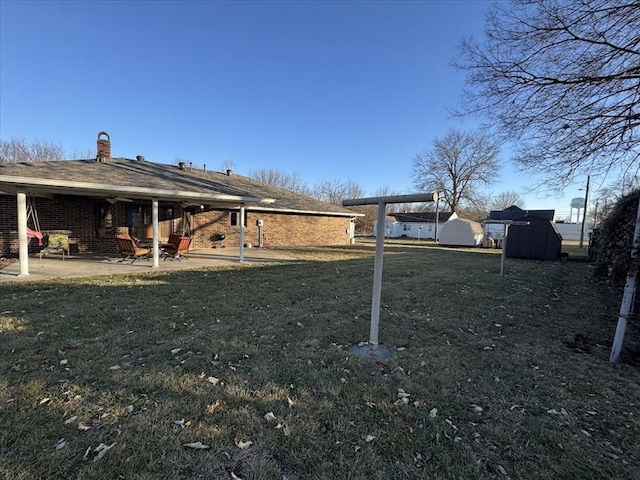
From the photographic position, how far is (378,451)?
2.09 meters

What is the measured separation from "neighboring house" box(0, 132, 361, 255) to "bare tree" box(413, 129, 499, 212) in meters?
23.2

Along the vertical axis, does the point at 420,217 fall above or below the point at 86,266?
above

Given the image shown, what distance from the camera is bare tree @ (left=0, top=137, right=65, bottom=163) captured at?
28.3m

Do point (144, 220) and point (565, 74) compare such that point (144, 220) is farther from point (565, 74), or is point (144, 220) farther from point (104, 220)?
point (565, 74)

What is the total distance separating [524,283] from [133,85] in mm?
17677

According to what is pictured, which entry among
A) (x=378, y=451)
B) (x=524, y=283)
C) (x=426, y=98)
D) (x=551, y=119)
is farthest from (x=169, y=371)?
(x=426, y=98)

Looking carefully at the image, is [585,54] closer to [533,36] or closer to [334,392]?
[533,36]

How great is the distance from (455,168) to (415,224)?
34.0 feet

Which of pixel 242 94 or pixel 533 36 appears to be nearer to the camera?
pixel 533 36

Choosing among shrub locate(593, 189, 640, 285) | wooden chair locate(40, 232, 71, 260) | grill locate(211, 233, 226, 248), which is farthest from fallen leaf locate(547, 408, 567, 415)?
grill locate(211, 233, 226, 248)

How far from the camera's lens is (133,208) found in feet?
42.0

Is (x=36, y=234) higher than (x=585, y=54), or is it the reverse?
(x=585, y=54)

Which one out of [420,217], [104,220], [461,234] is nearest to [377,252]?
[104,220]

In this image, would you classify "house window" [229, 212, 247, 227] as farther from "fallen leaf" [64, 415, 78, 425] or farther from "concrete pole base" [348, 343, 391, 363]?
"fallen leaf" [64, 415, 78, 425]
